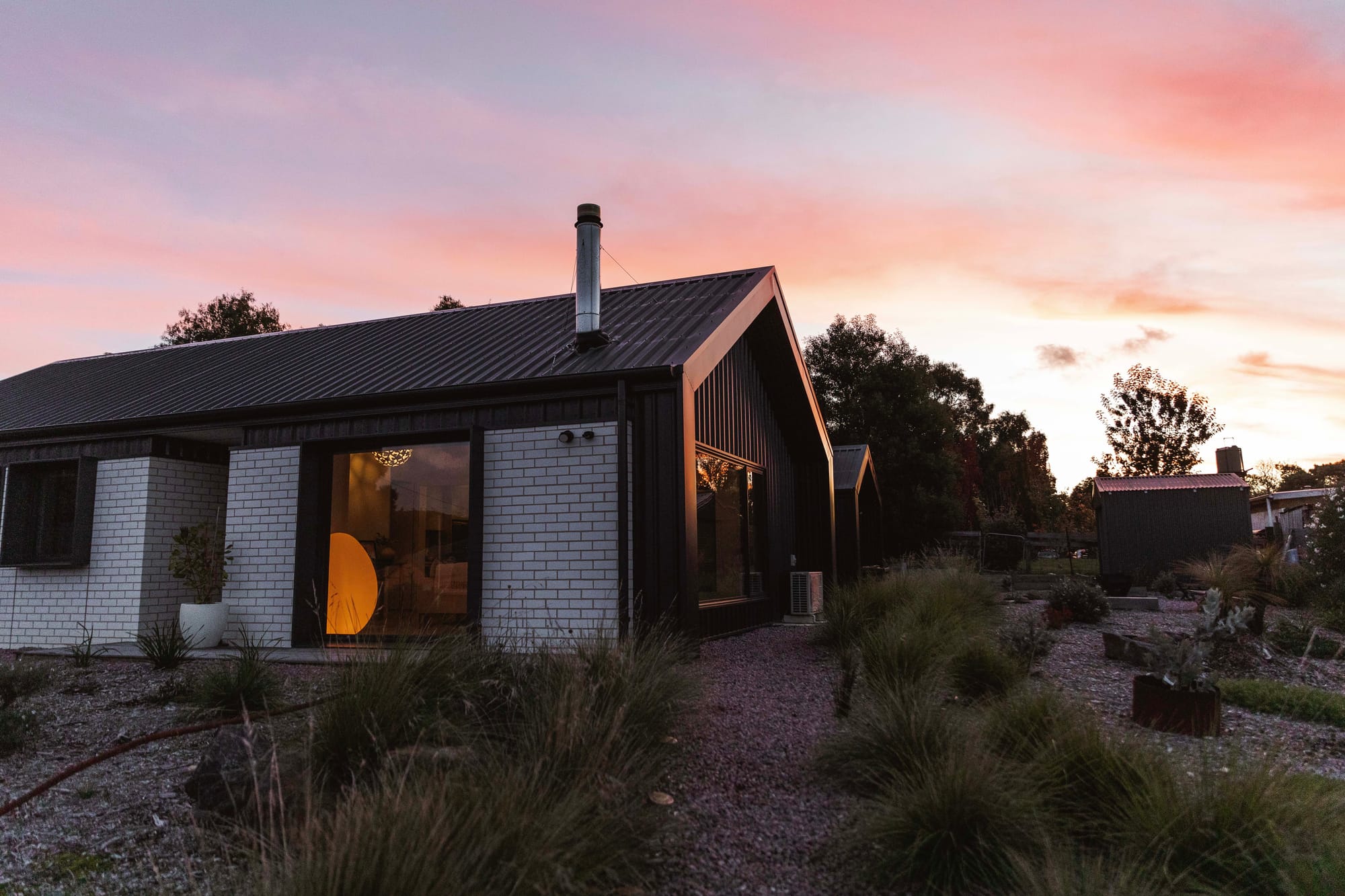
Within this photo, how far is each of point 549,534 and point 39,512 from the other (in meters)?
7.14

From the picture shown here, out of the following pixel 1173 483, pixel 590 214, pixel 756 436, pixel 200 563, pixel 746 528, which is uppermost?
pixel 590 214

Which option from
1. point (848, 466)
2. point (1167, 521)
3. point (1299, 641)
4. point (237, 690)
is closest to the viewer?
point (237, 690)

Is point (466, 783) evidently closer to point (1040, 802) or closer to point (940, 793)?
point (940, 793)

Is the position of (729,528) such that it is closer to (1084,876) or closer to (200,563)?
(200,563)

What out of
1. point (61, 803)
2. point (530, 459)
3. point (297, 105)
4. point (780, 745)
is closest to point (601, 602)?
point (530, 459)

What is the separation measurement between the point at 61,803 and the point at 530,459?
4.18 meters

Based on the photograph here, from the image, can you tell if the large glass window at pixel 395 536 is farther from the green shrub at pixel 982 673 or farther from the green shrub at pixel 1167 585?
the green shrub at pixel 1167 585

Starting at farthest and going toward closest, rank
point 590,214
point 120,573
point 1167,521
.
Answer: point 1167,521 → point 120,573 → point 590,214

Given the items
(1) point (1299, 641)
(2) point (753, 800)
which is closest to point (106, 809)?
(2) point (753, 800)

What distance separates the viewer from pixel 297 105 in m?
9.45

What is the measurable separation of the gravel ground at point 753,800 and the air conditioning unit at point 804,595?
4726mm

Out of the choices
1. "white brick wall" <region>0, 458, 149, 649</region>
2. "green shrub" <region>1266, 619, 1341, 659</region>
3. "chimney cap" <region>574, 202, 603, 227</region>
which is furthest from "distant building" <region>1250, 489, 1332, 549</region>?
"white brick wall" <region>0, 458, 149, 649</region>

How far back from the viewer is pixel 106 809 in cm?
363

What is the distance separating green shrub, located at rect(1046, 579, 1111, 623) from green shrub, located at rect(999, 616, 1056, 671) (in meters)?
3.29
